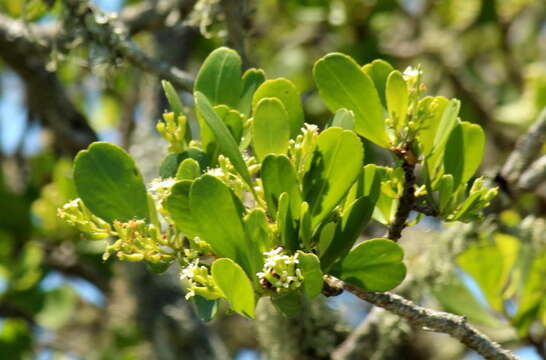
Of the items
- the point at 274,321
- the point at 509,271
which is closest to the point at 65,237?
the point at 274,321

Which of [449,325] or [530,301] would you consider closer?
[449,325]

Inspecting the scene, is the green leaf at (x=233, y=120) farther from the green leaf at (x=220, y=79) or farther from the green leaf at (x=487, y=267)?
the green leaf at (x=487, y=267)

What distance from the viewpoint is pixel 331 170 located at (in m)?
0.79

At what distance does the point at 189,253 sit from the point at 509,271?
2.83ft

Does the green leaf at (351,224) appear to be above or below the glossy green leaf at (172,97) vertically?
below

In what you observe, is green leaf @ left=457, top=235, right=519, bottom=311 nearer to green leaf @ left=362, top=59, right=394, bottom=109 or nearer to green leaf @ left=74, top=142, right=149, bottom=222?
green leaf @ left=362, top=59, right=394, bottom=109

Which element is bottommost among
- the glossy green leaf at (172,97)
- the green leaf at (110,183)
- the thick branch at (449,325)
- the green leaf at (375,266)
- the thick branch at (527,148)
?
the thick branch at (527,148)

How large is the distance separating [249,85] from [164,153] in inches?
34.6

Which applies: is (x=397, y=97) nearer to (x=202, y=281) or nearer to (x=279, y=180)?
(x=279, y=180)

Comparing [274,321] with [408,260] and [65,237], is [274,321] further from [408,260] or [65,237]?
[65,237]

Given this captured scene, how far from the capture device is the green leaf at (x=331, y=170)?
2.56 ft

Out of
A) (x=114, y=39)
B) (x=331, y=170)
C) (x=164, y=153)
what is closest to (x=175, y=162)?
(x=331, y=170)

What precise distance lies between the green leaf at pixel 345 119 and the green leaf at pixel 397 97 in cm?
5

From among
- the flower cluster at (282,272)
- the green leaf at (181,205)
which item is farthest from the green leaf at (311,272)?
the green leaf at (181,205)
